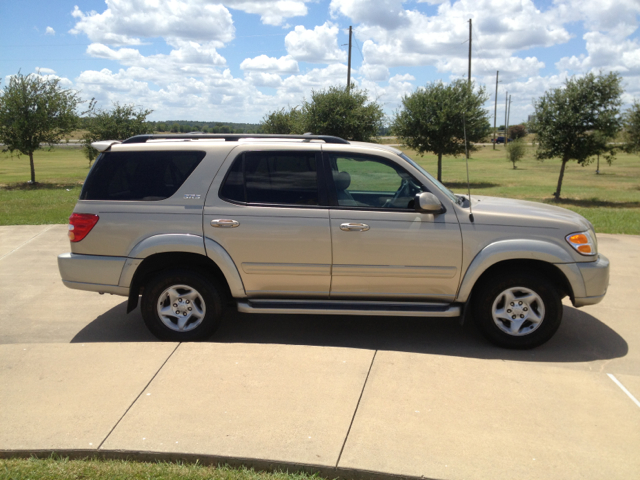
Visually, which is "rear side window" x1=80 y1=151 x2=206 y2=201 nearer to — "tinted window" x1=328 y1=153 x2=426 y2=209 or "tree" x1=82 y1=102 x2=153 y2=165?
"tinted window" x1=328 y1=153 x2=426 y2=209

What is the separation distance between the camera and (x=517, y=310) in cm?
513

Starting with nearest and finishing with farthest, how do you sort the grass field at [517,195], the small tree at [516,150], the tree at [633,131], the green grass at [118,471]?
the green grass at [118,471]
the grass field at [517,195]
the tree at [633,131]
the small tree at [516,150]

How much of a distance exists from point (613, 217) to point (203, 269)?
41.7 ft

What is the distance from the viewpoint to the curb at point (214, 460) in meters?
3.13

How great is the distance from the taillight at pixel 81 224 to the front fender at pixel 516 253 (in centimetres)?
340

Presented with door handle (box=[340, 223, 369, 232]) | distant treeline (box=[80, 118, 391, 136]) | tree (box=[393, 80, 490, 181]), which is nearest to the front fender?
door handle (box=[340, 223, 369, 232])

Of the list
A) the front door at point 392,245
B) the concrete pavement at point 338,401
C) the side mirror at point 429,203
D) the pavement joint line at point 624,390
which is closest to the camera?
the concrete pavement at point 338,401

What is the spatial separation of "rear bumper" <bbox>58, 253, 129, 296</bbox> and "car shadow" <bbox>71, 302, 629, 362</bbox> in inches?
23.4

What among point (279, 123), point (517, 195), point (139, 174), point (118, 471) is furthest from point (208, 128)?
point (118, 471)

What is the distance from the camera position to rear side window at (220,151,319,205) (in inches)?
204

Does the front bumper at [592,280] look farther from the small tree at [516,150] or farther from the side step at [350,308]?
the small tree at [516,150]

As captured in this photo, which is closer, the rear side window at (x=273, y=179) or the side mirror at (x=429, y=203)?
the side mirror at (x=429, y=203)

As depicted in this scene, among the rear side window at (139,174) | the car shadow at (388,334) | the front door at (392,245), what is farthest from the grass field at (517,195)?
the front door at (392,245)

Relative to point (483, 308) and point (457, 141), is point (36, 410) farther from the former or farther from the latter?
point (457, 141)
